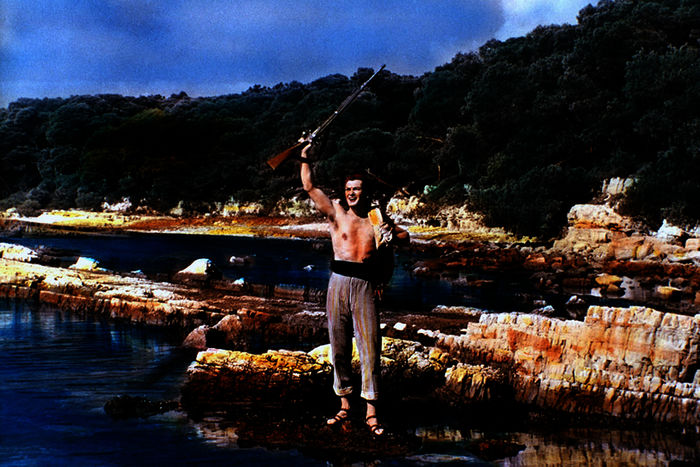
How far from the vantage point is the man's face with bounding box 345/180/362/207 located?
6.37m

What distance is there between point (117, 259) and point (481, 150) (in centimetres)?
2997

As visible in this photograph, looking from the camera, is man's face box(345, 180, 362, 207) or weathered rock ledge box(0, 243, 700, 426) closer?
man's face box(345, 180, 362, 207)

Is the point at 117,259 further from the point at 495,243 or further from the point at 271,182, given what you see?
the point at 271,182

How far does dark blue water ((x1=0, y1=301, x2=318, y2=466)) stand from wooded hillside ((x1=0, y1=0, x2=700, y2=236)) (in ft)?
11.2

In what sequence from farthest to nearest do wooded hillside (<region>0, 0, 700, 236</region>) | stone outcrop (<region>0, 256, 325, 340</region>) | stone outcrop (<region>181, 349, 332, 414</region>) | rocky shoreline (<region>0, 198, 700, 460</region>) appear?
wooded hillside (<region>0, 0, 700, 236</region>) → stone outcrop (<region>0, 256, 325, 340</region>) → rocky shoreline (<region>0, 198, 700, 460</region>) → stone outcrop (<region>181, 349, 332, 414</region>)

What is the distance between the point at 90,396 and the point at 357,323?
13.8 feet

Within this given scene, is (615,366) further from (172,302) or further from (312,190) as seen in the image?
(172,302)

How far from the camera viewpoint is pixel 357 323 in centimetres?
632

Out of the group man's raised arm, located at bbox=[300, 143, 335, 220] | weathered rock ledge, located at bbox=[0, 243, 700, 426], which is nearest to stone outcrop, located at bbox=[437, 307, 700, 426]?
weathered rock ledge, located at bbox=[0, 243, 700, 426]

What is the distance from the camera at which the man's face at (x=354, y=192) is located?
6371 mm

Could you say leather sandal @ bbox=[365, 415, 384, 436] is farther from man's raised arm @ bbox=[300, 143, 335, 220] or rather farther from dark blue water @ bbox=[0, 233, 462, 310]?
dark blue water @ bbox=[0, 233, 462, 310]

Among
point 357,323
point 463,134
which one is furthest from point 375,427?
point 463,134

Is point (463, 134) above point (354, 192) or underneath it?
above

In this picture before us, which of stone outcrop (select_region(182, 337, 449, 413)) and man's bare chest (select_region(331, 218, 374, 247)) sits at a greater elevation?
man's bare chest (select_region(331, 218, 374, 247))
